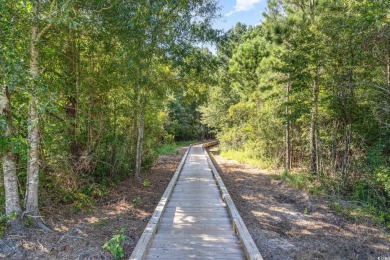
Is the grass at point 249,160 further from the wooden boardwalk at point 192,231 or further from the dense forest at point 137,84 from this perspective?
the wooden boardwalk at point 192,231

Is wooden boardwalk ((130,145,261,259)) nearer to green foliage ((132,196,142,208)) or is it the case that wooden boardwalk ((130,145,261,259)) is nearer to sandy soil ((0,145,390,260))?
sandy soil ((0,145,390,260))

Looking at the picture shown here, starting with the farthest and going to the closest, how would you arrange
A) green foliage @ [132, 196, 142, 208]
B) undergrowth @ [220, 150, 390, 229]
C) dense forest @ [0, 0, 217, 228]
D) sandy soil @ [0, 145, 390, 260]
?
green foliage @ [132, 196, 142, 208] < undergrowth @ [220, 150, 390, 229] < dense forest @ [0, 0, 217, 228] < sandy soil @ [0, 145, 390, 260]

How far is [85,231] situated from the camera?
4.29 metres

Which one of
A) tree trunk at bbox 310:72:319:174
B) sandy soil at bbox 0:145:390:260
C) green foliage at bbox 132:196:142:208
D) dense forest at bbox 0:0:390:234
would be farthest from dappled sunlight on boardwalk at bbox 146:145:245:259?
tree trunk at bbox 310:72:319:174

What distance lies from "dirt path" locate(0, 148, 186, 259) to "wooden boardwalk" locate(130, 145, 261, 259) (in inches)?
13.2

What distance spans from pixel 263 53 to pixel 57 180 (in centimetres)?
1468

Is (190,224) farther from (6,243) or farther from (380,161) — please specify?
(380,161)

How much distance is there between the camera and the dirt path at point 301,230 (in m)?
3.99

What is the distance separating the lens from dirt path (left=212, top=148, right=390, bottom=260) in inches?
157

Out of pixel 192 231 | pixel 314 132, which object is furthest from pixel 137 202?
pixel 314 132

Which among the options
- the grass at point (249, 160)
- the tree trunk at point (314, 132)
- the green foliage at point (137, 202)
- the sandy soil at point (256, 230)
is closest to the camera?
the sandy soil at point (256, 230)

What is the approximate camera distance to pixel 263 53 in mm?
16719

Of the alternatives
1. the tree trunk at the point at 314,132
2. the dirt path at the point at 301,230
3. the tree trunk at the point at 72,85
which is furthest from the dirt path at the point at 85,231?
the tree trunk at the point at 314,132

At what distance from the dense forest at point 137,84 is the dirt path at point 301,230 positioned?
3.33 feet
